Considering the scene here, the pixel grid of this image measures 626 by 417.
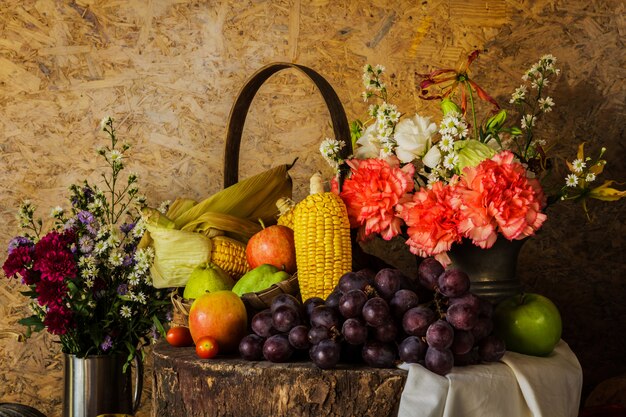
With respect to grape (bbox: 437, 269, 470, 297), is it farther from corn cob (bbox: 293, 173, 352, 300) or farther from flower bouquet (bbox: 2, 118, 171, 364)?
flower bouquet (bbox: 2, 118, 171, 364)

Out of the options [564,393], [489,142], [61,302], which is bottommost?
[564,393]

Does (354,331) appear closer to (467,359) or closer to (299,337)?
(299,337)

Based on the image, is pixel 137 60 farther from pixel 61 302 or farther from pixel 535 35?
pixel 535 35

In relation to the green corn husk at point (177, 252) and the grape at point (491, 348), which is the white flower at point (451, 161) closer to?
the grape at point (491, 348)

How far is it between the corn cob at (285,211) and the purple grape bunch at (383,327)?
409 millimetres

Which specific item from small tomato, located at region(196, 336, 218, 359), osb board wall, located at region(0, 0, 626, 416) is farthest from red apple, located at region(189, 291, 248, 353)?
osb board wall, located at region(0, 0, 626, 416)

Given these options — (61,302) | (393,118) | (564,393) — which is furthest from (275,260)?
(564,393)

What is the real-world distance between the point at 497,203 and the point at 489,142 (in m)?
0.28

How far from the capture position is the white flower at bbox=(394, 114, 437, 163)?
152 cm

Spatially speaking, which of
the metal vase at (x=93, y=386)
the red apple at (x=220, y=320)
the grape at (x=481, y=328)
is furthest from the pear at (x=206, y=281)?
the grape at (x=481, y=328)

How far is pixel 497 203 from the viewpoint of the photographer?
4.46ft

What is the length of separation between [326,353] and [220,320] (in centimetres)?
25

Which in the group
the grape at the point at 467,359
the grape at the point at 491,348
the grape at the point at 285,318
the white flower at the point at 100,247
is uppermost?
the white flower at the point at 100,247

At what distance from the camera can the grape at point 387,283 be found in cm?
128
